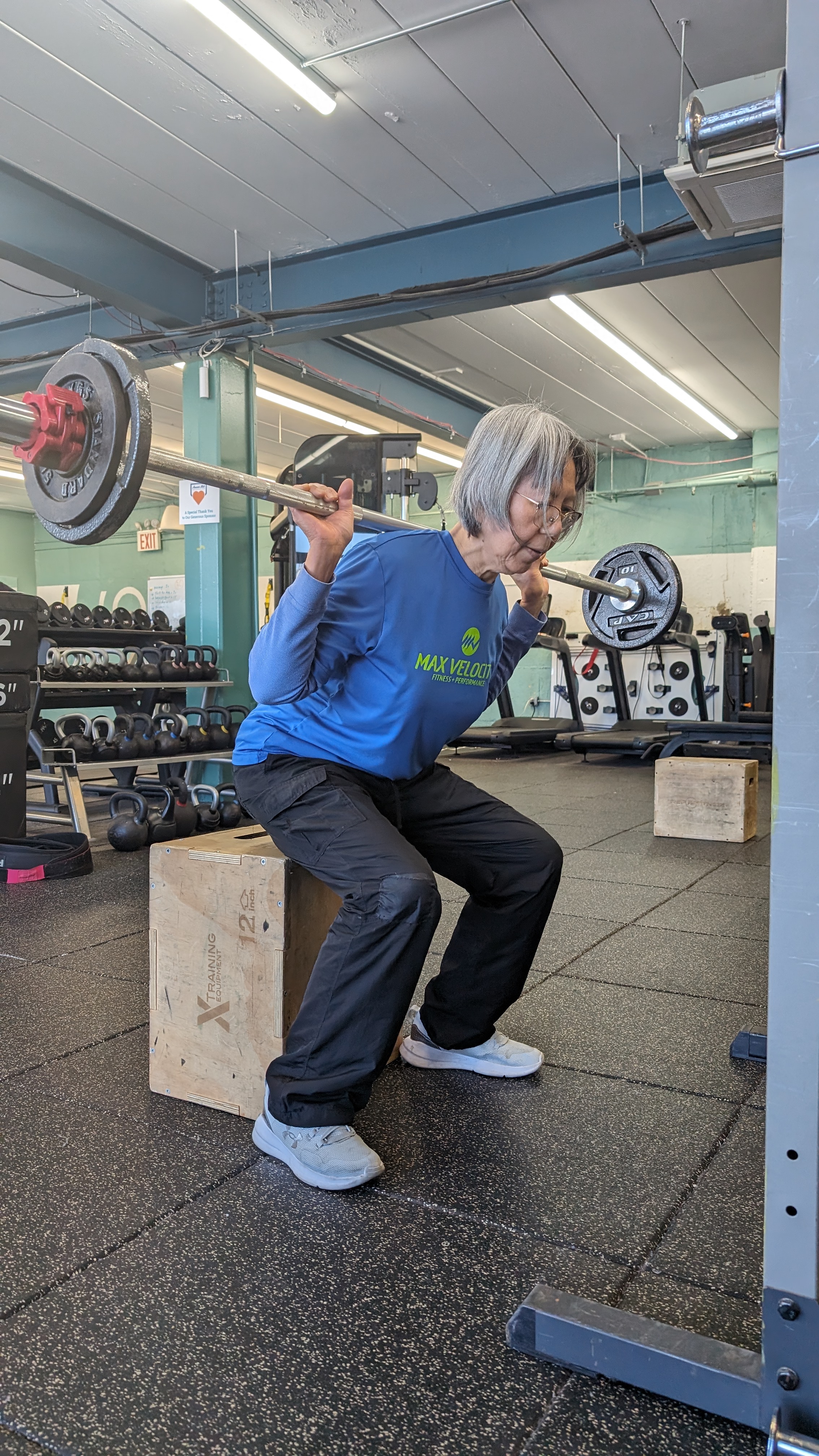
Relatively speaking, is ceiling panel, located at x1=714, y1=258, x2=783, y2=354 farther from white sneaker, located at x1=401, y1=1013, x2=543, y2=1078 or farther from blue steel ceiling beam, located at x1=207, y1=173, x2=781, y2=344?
white sneaker, located at x1=401, y1=1013, x2=543, y2=1078

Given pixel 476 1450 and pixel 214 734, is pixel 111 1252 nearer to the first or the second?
pixel 476 1450

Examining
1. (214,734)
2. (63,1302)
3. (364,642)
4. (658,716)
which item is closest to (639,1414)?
(63,1302)

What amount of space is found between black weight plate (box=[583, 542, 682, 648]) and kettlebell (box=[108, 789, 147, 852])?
2.21 m

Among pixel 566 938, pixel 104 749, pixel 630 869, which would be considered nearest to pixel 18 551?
pixel 104 749

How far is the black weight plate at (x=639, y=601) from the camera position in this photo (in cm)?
326

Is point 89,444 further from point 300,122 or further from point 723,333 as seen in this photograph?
point 723,333

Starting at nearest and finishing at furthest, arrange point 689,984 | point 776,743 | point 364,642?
point 776,743, point 364,642, point 689,984

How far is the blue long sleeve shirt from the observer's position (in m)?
1.62

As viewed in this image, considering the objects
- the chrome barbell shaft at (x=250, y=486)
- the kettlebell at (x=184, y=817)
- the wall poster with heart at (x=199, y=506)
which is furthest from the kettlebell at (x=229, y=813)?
the chrome barbell shaft at (x=250, y=486)

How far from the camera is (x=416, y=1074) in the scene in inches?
77.1

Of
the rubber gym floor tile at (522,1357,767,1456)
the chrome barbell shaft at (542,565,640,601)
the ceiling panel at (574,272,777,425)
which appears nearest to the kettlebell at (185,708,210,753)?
the chrome barbell shaft at (542,565,640,601)

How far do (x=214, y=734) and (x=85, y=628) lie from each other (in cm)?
96

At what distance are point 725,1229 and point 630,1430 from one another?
0.45 metres

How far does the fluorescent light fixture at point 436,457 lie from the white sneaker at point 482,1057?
8302mm
